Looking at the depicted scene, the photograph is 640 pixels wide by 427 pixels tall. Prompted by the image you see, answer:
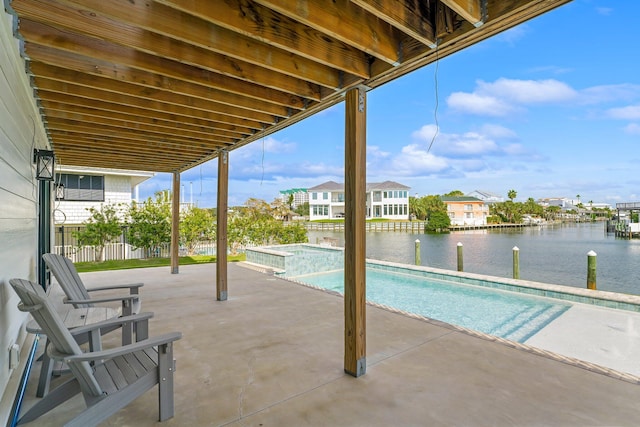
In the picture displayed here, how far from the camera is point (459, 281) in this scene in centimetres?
824

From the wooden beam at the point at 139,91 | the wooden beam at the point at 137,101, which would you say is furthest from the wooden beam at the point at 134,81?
the wooden beam at the point at 137,101

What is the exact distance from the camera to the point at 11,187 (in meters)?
2.50

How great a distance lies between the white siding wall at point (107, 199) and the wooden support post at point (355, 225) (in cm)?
1289

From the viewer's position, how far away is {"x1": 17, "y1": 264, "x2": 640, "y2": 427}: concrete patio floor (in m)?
2.24

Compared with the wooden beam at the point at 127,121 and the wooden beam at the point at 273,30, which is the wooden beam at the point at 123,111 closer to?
the wooden beam at the point at 127,121

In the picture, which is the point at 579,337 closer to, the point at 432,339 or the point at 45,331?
the point at 432,339

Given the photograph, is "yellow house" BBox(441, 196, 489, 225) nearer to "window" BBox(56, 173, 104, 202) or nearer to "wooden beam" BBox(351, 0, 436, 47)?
"window" BBox(56, 173, 104, 202)

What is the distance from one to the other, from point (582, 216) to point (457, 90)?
175 feet

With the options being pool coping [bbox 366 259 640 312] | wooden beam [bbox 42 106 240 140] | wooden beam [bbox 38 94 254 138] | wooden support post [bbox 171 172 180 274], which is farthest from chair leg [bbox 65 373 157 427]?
pool coping [bbox 366 259 640 312]

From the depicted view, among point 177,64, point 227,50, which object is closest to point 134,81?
point 177,64

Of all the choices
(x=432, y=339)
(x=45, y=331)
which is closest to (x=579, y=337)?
(x=432, y=339)

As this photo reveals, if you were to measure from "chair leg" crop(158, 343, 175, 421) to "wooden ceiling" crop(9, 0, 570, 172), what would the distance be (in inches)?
81.0

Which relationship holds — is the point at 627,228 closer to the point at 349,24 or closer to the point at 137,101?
the point at 349,24

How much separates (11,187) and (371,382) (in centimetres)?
318
